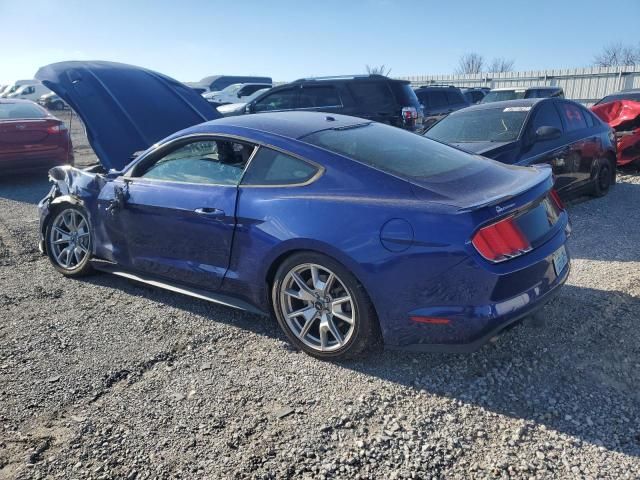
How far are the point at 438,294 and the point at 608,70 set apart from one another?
2628cm

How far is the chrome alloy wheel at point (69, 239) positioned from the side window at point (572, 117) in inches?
231

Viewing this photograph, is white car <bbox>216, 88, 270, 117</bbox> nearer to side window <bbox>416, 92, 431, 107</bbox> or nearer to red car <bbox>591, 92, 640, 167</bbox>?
side window <bbox>416, 92, 431, 107</bbox>

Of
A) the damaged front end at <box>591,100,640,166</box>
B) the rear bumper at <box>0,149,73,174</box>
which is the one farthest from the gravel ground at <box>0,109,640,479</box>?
the damaged front end at <box>591,100,640,166</box>

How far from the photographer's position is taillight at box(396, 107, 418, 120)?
9.45 meters

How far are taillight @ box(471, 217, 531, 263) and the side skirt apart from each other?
4.92 ft

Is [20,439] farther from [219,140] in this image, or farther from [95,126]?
[95,126]

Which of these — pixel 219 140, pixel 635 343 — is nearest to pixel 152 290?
pixel 219 140

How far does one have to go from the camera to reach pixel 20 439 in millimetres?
2602

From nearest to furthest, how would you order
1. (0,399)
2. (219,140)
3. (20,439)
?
(20,439)
(0,399)
(219,140)

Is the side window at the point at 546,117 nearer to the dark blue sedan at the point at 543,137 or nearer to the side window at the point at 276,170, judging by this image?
the dark blue sedan at the point at 543,137

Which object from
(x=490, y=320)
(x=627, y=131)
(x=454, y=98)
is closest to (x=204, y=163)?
(x=490, y=320)

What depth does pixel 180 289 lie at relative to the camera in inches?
152

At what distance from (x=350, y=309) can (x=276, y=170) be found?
1019mm

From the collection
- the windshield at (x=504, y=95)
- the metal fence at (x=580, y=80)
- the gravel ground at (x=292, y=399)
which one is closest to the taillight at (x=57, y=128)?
the gravel ground at (x=292, y=399)
